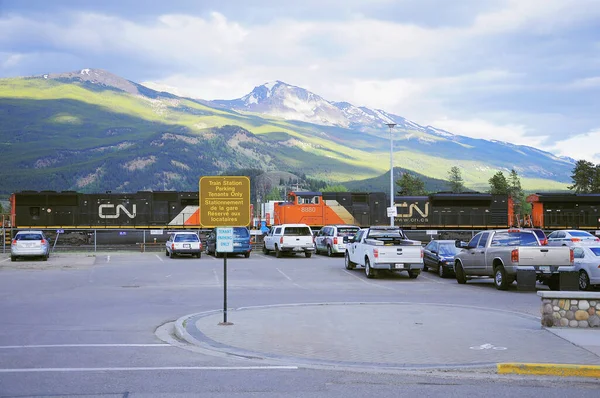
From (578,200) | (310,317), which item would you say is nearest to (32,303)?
(310,317)

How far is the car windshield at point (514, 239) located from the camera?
69.9ft

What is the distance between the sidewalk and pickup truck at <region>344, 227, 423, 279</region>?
9.07 meters

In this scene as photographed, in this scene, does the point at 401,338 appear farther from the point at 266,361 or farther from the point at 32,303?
the point at 32,303

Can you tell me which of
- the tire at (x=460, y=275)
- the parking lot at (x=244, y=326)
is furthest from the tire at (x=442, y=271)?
the tire at (x=460, y=275)

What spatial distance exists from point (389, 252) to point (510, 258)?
4.94m

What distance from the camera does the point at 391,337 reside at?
454 inches

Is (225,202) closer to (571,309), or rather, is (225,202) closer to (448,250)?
(571,309)

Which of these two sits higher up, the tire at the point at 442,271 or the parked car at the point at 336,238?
the parked car at the point at 336,238

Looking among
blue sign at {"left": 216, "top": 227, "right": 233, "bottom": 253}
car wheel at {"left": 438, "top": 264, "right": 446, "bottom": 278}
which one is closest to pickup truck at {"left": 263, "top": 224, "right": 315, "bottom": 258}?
car wheel at {"left": 438, "top": 264, "right": 446, "bottom": 278}

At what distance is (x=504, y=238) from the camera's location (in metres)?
21.8

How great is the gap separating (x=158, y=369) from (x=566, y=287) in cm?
1154

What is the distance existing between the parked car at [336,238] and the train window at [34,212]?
2281cm

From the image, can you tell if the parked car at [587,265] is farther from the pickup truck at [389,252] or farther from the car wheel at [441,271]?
the car wheel at [441,271]

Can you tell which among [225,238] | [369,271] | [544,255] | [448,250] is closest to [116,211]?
[369,271]
